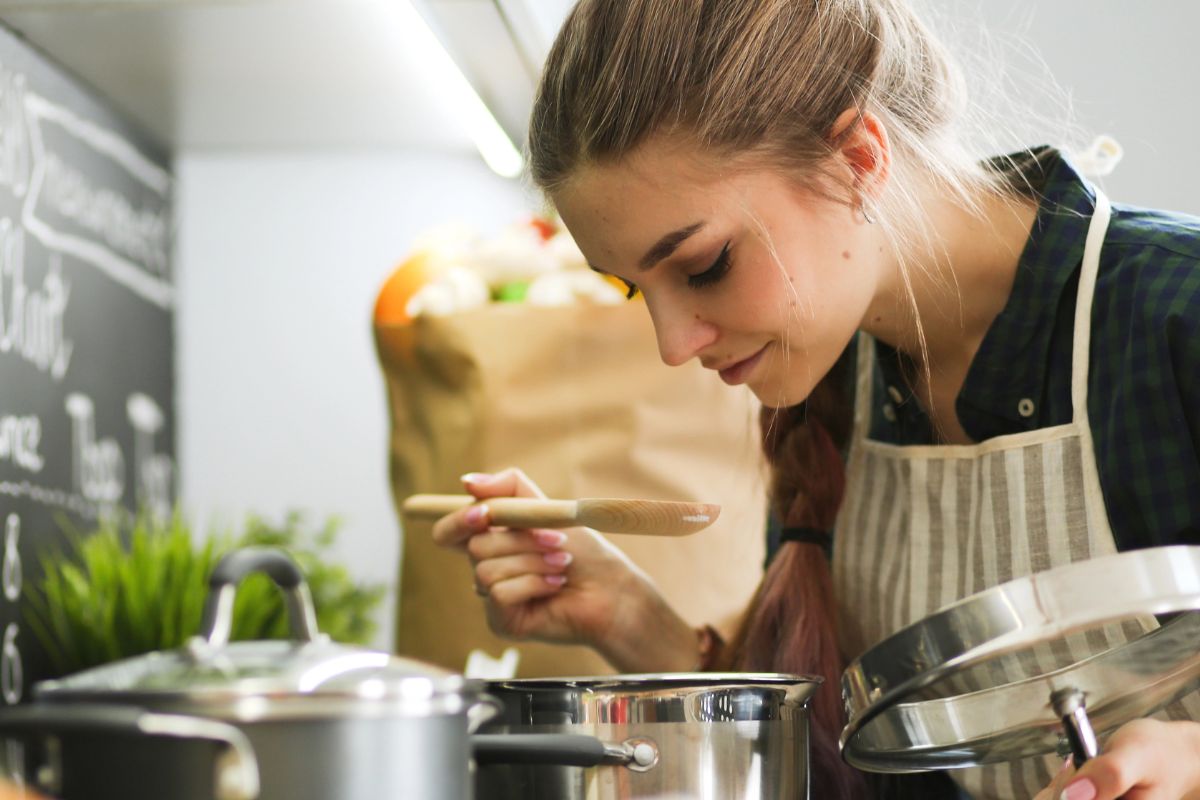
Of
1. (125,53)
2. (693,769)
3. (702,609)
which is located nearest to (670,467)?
(702,609)

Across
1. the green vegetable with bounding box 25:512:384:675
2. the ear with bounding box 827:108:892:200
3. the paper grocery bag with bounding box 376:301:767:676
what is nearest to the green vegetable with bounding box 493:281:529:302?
the paper grocery bag with bounding box 376:301:767:676

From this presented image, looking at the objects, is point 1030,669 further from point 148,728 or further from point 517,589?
point 148,728

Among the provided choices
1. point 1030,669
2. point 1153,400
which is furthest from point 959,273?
point 1030,669

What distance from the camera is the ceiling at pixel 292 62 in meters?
1.31

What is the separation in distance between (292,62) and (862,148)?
87 centimetres

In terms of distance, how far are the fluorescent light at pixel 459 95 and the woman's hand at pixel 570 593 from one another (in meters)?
0.55

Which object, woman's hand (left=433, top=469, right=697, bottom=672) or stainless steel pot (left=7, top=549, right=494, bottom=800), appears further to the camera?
woman's hand (left=433, top=469, right=697, bottom=672)

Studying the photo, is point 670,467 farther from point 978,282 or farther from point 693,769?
point 693,769

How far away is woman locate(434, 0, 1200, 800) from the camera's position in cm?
81

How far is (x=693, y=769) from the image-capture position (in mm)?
666

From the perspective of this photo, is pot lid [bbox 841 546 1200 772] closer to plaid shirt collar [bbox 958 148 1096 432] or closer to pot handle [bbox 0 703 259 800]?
plaid shirt collar [bbox 958 148 1096 432]

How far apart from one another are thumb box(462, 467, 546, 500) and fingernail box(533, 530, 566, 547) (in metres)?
0.03

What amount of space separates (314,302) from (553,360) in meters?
0.61

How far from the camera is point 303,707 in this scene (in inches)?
18.2
